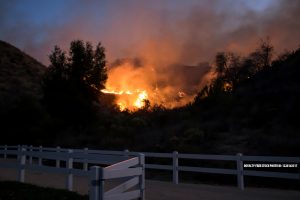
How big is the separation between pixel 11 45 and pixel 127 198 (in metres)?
114

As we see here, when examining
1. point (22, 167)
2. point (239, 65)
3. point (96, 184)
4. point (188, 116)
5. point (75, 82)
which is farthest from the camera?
point (239, 65)

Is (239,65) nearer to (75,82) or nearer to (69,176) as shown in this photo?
(75,82)

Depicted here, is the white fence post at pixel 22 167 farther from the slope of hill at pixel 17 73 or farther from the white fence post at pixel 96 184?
the slope of hill at pixel 17 73

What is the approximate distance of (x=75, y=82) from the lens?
154 ft

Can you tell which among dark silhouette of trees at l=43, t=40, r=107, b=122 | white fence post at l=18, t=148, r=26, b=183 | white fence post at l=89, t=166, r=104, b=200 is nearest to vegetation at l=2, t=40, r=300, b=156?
dark silhouette of trees at l=43, t=40, r=107, b=122

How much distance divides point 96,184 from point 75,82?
40306 millimetres

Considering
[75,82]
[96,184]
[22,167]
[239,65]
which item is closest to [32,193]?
[22,167]

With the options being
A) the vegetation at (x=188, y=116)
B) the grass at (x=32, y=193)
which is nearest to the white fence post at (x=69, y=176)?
the grass at (x=32, y=193)

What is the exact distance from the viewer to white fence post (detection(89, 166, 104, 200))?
7.36 meters

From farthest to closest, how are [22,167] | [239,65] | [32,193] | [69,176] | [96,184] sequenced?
[239,65] → [22,167] → [69,176] → [32,193] → [96,184]

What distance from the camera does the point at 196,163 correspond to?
19.4m

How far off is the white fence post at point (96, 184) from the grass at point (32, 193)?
361cm

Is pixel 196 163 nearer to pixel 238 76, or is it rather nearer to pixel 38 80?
pixel 238 76

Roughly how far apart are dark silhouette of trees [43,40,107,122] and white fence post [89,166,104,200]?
36.9 m
